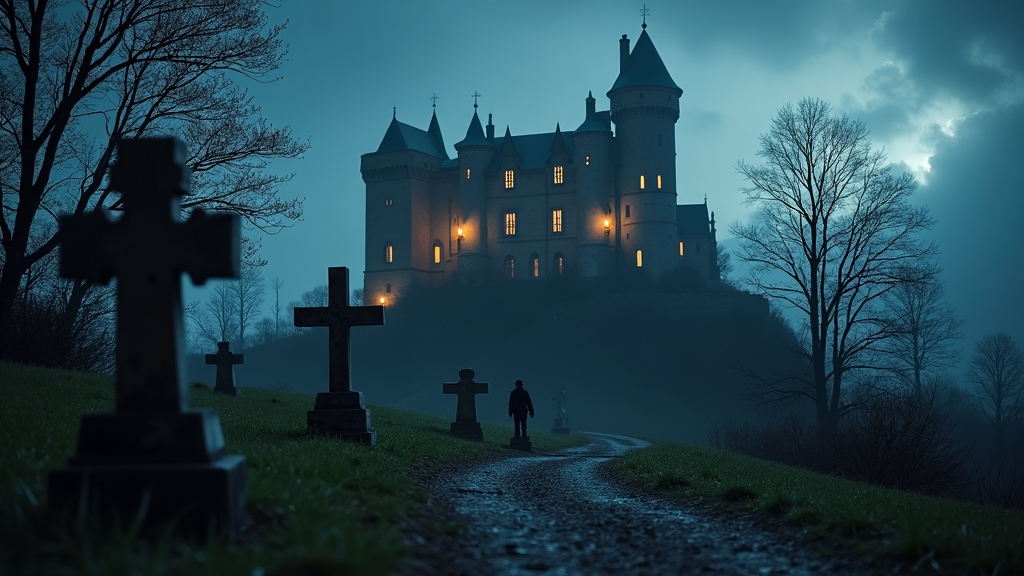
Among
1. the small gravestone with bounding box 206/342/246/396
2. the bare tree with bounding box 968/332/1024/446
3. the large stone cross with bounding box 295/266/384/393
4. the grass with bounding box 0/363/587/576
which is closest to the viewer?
the grass with bounding box 0/363/587/576

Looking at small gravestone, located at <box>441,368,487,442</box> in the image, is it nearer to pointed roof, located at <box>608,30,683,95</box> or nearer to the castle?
the castle

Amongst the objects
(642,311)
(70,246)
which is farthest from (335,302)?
(642,311)

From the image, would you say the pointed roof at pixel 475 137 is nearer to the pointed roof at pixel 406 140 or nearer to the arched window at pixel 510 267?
the pointed roof at pixel 406 140

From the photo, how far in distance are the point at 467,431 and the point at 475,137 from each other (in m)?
73.4

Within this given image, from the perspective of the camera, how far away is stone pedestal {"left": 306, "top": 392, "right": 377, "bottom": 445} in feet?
42.7

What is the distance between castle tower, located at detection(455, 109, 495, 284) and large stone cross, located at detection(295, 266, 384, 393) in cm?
7638

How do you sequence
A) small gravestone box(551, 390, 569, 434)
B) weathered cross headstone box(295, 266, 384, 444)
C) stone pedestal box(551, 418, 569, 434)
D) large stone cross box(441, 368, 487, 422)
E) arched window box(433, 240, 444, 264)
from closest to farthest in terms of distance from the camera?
weathered cross headstone box(295, 266, 384, 444), large stone cross box(441, 368, 487, 422), stone pedestal box(551, 418, 569, 434), small gravestone box(551, 390, 569, 434), arched window box(433, 240, 444, 264)

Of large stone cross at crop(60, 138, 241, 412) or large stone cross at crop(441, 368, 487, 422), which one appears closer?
large stone cross at crop(60, 138, 241, 412)

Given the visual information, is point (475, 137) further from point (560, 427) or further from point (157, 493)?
point (157, 493)

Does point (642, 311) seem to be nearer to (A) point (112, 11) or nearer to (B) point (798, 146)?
(B) point (798, 146)

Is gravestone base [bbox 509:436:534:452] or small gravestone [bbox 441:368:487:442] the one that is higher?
small gravestone [bbox 441:368:487:442]

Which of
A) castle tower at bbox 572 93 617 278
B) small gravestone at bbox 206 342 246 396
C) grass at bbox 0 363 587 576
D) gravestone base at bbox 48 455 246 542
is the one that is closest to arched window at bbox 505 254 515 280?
castle tower at bbox 572 93 617 278

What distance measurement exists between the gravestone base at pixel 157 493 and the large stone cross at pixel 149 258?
384 millimetres

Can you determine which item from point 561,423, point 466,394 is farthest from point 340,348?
point 561,423
